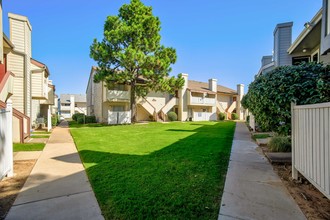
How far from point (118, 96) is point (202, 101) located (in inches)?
576

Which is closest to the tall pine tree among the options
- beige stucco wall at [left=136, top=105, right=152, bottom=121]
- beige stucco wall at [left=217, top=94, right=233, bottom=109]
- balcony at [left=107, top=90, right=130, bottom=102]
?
balcony at [left=107, top=90, right=130, bottom=102]

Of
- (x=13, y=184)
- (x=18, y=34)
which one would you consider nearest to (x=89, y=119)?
(x=18, y=34)

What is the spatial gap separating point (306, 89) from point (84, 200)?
17.1ft

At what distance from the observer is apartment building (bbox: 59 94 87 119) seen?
56.7m

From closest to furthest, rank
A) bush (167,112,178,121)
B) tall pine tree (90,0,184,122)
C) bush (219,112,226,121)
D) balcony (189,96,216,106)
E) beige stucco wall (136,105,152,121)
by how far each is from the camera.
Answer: tall pine tree (90,0,184,122), beige stucco wall (136,105,152,121), bush (167,112,178,121), balcony (189,96,216,106), bush (219,112,226,121)

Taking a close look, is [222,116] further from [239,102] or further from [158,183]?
[158,183]

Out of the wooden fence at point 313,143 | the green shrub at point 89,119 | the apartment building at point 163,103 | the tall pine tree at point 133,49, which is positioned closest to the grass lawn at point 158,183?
the wooden fence at point 313,143

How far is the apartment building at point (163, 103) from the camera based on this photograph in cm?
2318

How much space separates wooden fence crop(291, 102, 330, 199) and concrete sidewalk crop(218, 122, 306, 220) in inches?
21.5

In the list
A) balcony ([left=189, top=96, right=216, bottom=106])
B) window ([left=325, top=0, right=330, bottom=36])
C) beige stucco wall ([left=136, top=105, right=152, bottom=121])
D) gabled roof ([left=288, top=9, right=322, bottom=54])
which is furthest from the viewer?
balcony ([left=189, top=96, right=216, bottom=106])

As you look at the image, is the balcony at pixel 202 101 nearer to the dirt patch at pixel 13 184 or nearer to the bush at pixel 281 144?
the bush at pixel 281 144

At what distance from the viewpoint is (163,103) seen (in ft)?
95.4

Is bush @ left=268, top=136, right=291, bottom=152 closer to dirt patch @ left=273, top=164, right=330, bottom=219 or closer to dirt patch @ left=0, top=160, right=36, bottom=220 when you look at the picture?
dirt patch @ left=273, top=164, right=330, bottom=219

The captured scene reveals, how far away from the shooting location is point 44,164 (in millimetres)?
5859
